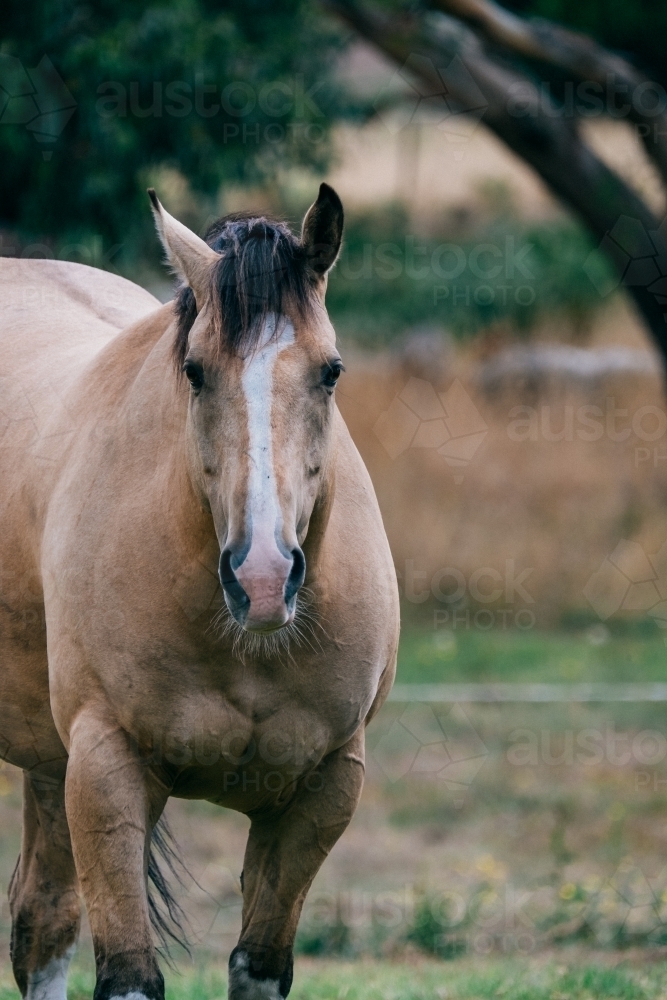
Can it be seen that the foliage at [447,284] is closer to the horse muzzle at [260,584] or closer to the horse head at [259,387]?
the horse head at [259,387]

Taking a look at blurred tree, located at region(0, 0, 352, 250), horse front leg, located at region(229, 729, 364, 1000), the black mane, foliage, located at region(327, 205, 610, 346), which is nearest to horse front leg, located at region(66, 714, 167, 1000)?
horse front leg, located at region(229, 729, 364, 1000)

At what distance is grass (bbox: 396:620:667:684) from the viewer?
1066cm

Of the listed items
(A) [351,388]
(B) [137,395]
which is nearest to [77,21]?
(B) [137,395]

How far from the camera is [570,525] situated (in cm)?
1277

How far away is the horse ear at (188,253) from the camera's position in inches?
114

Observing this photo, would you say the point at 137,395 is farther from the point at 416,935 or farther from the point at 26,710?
the point at 416,935

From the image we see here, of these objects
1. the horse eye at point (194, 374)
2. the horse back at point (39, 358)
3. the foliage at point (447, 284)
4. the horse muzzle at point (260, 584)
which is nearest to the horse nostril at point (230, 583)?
the horse muzzle at point (260, 584)

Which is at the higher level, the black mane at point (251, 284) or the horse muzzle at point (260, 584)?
the black mane at point (251, 284)

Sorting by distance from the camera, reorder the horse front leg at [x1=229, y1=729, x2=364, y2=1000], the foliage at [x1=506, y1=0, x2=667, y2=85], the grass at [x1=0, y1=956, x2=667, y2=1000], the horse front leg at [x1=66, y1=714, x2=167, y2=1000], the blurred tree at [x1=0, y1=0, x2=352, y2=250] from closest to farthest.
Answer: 1. the horse front leg at [x1=66, y1=714, x2=167, y2=1000]
2. the horse front leg at [x1=229, y1=729, x2=364, y2=1000]
3. the grass at [x1=0, y1=956, x2=667, y2=1000]
4. the blurred tree at [x1=0, y1=0, x2=352, y2=250]
5. the foliage at [x1=506, y1=0, x2=667, y2=85]

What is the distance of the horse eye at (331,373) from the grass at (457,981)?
2.19m

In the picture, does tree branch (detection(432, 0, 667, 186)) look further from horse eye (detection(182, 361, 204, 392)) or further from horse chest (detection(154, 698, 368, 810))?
horse chest (detection(154, 698, 368, 810))

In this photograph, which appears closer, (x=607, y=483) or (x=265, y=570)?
(x=265, y=570)

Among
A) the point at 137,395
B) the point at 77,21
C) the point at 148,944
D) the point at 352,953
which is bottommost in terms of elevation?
the point at 352,953

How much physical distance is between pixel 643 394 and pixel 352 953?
9.49 meters
